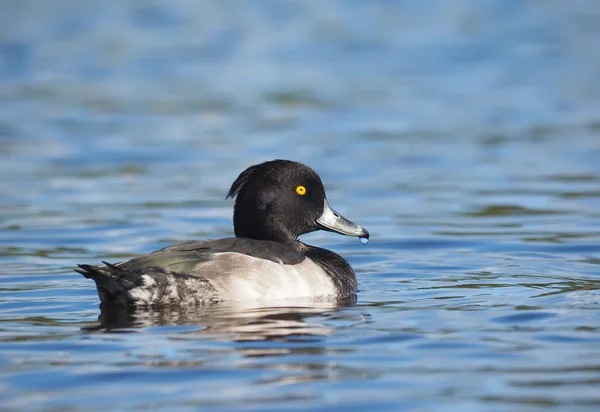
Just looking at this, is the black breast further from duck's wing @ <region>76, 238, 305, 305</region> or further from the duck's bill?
duck's wing @ <region>76, 238, 305, 305</region>

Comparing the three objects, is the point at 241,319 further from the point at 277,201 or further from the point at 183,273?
the point at 277,201

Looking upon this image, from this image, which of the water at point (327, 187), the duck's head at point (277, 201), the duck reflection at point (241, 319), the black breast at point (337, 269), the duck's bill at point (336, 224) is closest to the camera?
the water at point (327, 187)

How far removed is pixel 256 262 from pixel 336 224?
1.44 metres

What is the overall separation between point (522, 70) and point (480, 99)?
3.25 meters

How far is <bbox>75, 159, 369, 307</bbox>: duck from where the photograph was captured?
9102 mm

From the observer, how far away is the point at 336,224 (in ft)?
35.0

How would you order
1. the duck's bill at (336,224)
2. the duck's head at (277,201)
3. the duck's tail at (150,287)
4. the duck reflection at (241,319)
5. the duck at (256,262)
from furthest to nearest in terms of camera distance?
the duck's bill at (336,224) → the duck's head at (277,201) → the duck at (256,262) → the duck's tail at (150,287) → the duck reflection at (241,319)

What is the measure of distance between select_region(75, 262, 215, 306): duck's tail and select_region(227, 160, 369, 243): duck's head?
43.1 inches

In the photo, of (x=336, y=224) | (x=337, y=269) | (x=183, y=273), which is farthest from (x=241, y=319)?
(x=336, y=224)

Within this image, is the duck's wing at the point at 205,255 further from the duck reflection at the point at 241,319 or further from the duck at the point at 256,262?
the duck reflection at the point at 241,319

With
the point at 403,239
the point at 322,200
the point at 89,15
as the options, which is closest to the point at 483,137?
the point at 403,239

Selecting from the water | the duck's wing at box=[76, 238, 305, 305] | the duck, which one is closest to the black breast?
the duck

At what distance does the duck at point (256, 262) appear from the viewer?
9102 mm

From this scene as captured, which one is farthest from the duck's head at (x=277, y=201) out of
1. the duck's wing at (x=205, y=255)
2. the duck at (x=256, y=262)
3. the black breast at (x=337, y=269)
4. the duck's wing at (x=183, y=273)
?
the duck's wing at (x=183, y=273)
